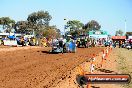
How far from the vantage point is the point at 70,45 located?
1292 inches

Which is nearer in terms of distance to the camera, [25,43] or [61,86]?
[61,86]

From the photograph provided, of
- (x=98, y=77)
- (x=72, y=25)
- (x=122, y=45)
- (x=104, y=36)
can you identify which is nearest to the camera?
(x=98, y=77)

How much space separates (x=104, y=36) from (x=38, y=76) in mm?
63675

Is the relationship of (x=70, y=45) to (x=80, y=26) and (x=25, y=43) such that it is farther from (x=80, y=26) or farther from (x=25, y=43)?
(x=80, y=26)

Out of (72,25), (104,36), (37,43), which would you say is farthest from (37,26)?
(37,43)

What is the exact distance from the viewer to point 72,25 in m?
133

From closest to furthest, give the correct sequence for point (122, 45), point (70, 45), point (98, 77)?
point (98, 77) → point (70, 45) → point (122, 45)

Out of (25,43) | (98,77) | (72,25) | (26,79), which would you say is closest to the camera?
(98,77)

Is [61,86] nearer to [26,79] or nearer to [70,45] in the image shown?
[26,79]

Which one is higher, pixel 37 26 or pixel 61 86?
pixel 37 26

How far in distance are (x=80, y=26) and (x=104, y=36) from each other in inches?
2451

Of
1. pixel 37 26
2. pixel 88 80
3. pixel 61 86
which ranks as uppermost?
pixel 37 26

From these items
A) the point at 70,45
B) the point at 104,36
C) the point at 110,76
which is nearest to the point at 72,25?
the point at 104,36

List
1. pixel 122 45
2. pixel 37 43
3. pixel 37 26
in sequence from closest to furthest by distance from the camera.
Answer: pixel 37 43
pixel 122 45
pixel 37 26
